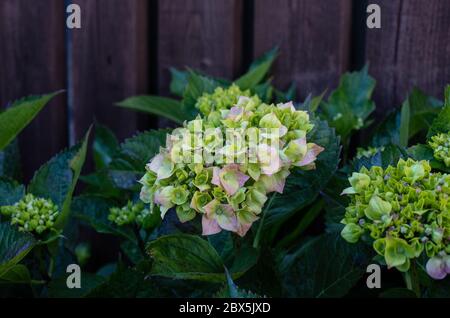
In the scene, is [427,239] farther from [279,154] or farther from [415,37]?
[415,37]

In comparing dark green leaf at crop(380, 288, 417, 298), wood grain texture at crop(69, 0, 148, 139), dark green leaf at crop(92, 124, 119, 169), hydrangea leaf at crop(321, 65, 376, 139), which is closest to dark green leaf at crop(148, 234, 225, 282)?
dark green leaf at crop(380, 288, 417, 298)

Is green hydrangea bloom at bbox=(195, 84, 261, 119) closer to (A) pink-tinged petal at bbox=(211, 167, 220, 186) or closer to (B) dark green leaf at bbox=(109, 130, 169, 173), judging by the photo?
(B) dark green leaf at bbox=(109, 130, 169, 173)

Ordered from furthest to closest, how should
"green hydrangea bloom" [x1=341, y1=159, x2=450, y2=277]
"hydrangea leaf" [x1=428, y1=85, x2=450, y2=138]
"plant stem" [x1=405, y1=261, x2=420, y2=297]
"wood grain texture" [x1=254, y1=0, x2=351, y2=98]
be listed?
"wood grain texture" [x1=254, y1=0, x2=351, y2=98], "hydrangea leaf" [x1=428, y1=85, x2=450, y2=138], "plant stem" [x1=405, y1=261, x2=420, y2=297], "green hydrangea bloom" [x1=341, y1=159, x2=450, y2=277]

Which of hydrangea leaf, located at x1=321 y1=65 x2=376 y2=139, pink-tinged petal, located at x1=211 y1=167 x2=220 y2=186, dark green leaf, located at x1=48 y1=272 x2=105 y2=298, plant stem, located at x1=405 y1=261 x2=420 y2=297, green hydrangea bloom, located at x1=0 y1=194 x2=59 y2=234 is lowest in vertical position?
dark green leaf, located at x1=48 y1=272 x2=105 y2=298

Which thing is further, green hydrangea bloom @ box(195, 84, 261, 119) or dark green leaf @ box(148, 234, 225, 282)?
green hydrangea bloom @ box(195, 84, 261, 119)

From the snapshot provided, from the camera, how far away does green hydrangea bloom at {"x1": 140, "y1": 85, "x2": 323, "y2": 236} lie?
100 centimetres

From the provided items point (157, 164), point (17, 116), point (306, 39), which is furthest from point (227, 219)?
point (306, 39)

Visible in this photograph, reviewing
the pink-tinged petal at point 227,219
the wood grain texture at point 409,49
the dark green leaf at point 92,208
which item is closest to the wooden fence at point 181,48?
the wood grain texture at point 409,49

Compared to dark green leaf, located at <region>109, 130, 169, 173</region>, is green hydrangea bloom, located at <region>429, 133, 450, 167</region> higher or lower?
higher

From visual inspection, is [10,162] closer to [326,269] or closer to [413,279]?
[326,269]

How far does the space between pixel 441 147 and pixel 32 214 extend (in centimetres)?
73

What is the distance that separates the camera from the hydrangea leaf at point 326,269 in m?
1.21

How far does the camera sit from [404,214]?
0.97m

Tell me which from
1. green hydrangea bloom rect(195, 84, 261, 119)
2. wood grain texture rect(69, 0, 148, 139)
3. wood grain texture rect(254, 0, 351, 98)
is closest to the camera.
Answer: green hydrangea bloom rect(195, 84, 261, 119)
